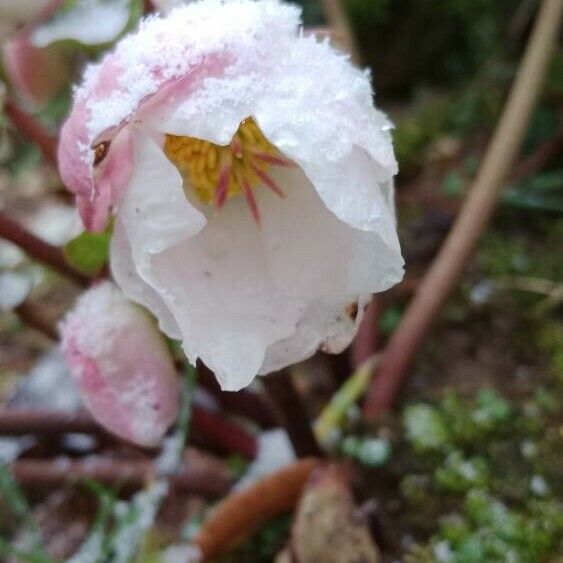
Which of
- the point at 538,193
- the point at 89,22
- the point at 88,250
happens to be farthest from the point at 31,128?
the point at 538,193

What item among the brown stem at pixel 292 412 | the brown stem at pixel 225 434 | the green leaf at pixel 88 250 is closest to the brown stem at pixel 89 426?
the brown stem at pixel 225 434

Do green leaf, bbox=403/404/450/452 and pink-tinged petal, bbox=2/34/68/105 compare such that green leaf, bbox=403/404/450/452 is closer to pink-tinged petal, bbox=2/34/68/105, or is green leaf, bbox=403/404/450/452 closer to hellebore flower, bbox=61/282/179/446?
hellebore flower, bbox=61/282/179/446

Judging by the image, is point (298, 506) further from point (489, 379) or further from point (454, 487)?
point (489, 379)

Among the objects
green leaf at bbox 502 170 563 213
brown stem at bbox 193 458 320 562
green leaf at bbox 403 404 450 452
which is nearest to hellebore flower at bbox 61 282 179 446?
brown stem at bbox 193 458 320 562

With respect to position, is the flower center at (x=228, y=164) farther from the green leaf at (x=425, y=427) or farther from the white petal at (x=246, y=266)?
the green leaf at (x=425, y=427)

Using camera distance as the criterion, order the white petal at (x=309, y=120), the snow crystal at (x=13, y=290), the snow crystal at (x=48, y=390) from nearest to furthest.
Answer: the white petal at (x=309, y=120)
the snow crystal at (x=13, y=290)
the snow crystal at (x=48, y=390)

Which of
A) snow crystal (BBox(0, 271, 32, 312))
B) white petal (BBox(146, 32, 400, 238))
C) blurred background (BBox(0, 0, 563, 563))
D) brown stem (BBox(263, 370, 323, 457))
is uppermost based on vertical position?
white petal (BBox(146, 32, 400, 238))
